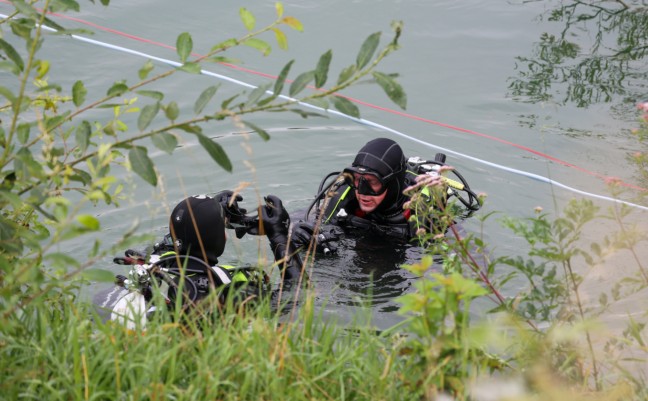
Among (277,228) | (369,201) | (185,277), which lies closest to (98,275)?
(185,277)

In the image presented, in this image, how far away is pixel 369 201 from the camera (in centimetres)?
570

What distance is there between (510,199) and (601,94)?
7.79 feet

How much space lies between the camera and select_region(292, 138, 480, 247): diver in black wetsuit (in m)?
5.52

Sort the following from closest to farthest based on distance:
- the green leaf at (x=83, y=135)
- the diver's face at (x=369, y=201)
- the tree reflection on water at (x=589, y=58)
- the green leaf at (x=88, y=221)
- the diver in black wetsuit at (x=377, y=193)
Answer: the green leaf at (x=88, y=221)
the green leaf at (x=83, y=135)
the diver in black wetsuit at (x=377, y=193)
the diver's face at (x=369, y=201)
the tree reflection on water at (x=589, y=58)

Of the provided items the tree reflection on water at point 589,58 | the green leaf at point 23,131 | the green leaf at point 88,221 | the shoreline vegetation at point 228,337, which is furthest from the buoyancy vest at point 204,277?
the tree reflection on water at point 589,58

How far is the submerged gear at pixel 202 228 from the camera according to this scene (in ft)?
13.6

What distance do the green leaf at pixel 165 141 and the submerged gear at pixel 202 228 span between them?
1.53 metres

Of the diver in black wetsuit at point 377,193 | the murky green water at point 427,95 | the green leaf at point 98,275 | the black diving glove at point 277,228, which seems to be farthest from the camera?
the murky green water at point 427,95

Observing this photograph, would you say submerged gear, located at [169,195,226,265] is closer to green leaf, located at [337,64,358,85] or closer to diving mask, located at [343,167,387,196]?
diving mask, located at [343,167,387,196]

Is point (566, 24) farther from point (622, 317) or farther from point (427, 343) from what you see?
point (427, 343)

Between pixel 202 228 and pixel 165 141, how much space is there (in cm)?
159

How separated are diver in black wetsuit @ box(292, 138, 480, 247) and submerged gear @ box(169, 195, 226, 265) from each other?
41.7 inches

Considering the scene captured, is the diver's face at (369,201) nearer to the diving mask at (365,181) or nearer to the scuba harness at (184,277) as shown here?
the diving mask at (365,181)

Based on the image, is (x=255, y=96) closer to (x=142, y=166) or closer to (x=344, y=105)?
(x=344, y=105)
